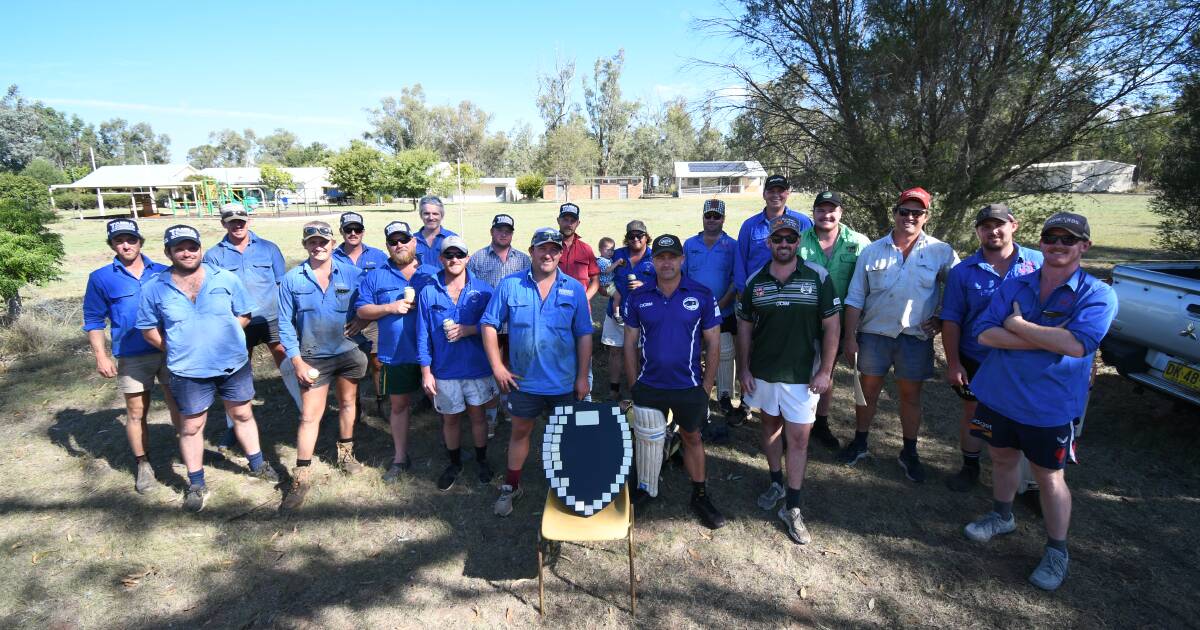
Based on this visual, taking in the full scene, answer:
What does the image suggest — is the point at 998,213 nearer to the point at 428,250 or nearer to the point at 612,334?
the point at 612,334

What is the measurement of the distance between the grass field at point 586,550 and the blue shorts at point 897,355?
0.84m

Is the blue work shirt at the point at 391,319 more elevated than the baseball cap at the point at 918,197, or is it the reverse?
the baseball cap at the point at 918,197

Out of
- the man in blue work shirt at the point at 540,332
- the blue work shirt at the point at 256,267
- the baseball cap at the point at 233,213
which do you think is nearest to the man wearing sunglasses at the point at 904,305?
the man in blue work shirt at the point at 540,332

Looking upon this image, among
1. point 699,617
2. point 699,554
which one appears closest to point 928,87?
point 699,554

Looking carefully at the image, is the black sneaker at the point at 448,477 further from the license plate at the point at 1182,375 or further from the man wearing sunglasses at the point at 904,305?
the license plate at the point at 1182,375

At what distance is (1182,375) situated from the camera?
13.0 feet

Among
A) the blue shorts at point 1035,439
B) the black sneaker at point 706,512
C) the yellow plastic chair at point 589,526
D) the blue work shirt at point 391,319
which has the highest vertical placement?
the blue work shirt at point 391,319

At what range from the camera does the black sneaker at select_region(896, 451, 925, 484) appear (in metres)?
4.20

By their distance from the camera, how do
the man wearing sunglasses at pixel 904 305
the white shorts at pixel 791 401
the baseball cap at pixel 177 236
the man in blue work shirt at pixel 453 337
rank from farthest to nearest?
the man wearing sunglasses at pixel 904 305
the man in blue work shirt at pixel 453 337
the baseball cap at pixel 177 236
the white shorts at pixel 791 401

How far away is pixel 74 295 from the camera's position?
1138 cm

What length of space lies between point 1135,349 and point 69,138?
137827 mm

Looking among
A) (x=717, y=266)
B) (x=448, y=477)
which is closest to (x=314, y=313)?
(x=448, y=477)

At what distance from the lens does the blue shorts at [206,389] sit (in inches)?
154

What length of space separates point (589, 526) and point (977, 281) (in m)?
3.02
